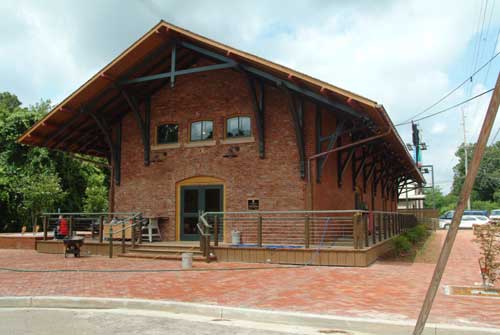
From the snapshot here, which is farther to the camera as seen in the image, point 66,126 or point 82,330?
point 66,126

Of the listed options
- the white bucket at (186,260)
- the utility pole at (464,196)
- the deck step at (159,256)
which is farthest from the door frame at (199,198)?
the utility pole at (464,196)

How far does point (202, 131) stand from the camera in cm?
1641

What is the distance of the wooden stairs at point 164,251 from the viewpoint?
1345cm

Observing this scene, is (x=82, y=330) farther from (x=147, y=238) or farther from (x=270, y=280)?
(x=147, y=238)

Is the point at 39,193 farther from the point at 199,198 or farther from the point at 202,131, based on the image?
the point at 202,131

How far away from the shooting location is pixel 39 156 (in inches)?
1112

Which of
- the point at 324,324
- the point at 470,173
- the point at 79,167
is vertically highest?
the point at 79,167

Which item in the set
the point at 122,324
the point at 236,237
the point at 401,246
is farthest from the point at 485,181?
the point at 122,324

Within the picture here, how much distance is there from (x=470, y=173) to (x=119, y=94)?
1382 cm

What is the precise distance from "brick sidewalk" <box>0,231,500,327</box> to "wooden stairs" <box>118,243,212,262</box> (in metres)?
0.54

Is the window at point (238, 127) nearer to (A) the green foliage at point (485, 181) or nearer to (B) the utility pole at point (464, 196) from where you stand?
(B) the utility pole at point (464, 196)

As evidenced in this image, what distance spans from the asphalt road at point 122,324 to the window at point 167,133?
10162 millimetres

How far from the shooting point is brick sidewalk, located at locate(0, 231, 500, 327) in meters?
6.93

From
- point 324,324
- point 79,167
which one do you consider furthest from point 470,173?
point 79,167
